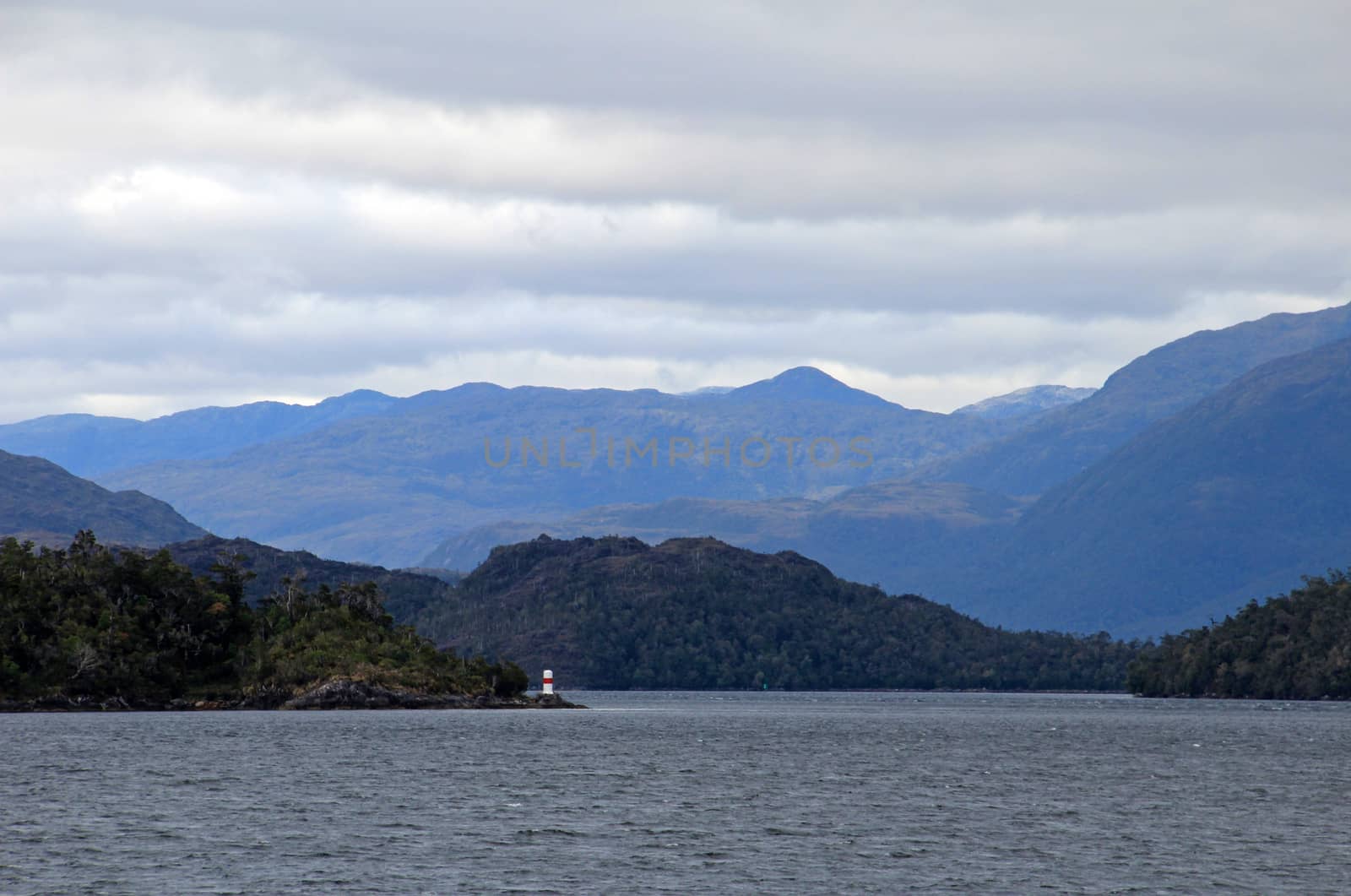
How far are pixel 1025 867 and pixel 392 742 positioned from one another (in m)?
107

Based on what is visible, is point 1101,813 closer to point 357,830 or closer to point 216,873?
point 357,830

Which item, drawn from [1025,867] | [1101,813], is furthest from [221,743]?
[1025,867]

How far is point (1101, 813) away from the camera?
111m

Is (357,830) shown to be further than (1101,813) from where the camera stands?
No

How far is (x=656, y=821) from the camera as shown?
344 ft

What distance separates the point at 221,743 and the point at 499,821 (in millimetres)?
79755

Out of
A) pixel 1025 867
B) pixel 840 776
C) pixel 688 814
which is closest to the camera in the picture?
pixel 1025 867

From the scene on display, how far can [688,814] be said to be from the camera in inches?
4272

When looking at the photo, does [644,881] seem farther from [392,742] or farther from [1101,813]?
[392,742]

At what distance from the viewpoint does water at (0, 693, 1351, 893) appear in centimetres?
8069

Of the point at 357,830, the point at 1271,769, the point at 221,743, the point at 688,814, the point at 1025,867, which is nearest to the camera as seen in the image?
the point at 1025,867

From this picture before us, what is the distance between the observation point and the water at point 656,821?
80688 millimetres

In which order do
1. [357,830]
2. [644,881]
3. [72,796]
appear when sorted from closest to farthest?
[644,881]
[357,830]
[72,796]

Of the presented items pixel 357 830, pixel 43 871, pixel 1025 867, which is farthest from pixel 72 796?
pixel 1025 867
